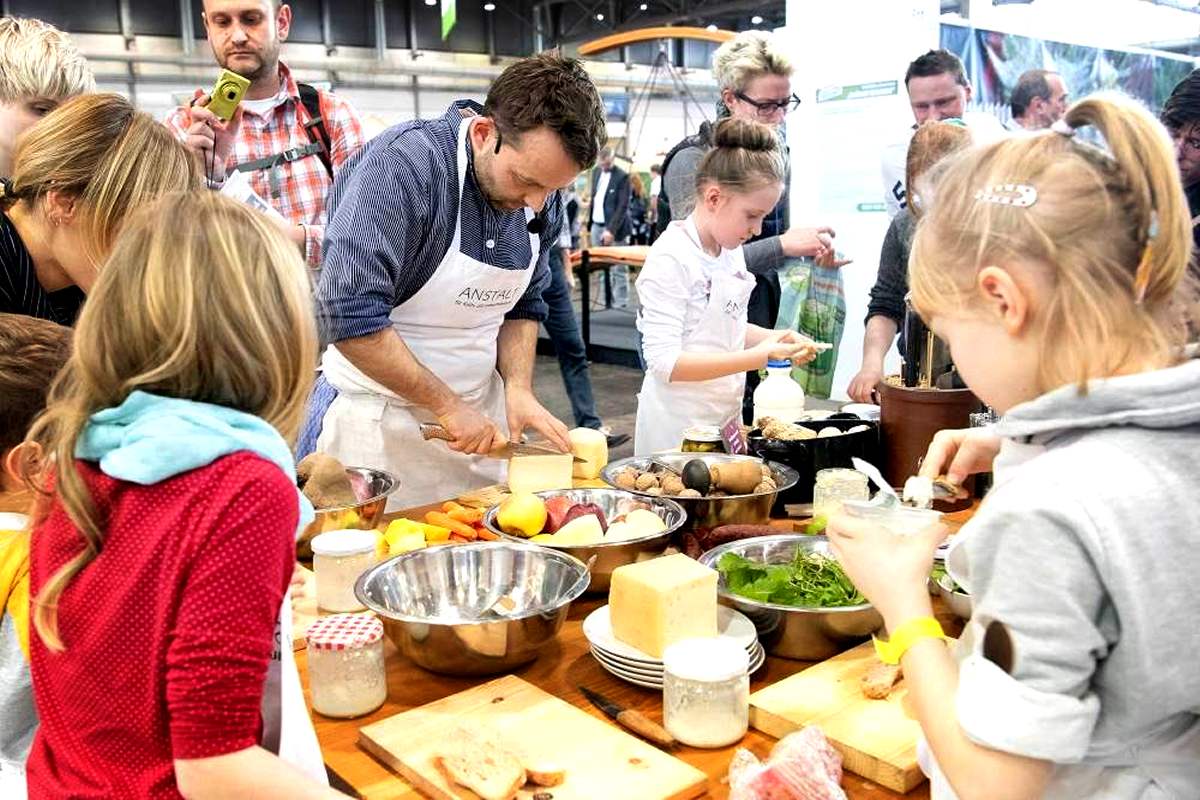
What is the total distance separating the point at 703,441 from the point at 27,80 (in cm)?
165

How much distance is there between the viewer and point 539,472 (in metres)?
2.18

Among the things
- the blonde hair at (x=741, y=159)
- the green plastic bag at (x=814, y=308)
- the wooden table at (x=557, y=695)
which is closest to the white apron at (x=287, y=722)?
the wooden table at (x=557, y=695)

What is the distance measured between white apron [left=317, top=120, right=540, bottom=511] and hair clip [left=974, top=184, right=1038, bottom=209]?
1695 millimetres

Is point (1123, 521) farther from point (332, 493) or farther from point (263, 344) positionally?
point (332, 493)

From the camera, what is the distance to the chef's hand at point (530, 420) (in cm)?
246

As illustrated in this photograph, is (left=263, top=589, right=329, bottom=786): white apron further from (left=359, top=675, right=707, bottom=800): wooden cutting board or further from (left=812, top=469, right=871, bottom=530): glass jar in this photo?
(left=812, top=469, right=871, bottom=530): glass jar

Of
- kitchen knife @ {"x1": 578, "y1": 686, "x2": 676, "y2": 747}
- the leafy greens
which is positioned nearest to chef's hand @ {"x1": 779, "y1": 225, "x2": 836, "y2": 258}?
the leafy greens

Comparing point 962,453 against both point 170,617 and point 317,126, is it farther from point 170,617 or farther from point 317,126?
point 317,126

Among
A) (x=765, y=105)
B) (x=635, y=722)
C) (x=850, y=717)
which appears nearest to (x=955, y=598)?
(x=850, y=717)

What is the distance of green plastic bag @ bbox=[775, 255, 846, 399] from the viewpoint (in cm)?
530

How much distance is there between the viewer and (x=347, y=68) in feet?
54.2

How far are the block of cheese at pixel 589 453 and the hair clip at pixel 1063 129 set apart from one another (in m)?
1.55

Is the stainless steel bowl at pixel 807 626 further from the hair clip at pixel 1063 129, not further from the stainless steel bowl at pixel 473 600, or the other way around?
the hair clip at pixel 1063 129

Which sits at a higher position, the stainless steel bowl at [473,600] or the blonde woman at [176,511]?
the blonde woman at [176,511]
